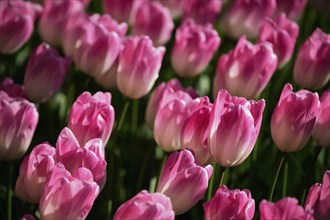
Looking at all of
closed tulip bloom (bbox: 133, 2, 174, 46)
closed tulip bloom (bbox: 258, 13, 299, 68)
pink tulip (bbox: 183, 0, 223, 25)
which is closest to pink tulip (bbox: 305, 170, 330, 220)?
closed tulip bloom (bbox: 258, 13, 299, 68)

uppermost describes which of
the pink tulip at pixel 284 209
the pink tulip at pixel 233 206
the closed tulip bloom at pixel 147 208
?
the pink tulip at pixel 284 209

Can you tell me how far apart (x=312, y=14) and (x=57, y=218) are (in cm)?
Result: 162

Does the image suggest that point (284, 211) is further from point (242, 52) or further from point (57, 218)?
point (242, 52)

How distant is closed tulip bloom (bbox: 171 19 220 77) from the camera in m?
1.70

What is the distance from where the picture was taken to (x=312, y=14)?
7.95 ft

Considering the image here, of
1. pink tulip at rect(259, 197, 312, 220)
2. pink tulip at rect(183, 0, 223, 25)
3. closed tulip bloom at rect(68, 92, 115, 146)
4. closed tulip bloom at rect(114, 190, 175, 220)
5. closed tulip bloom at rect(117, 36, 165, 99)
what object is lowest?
pink tulip at rect(183, 0, 223, 25)

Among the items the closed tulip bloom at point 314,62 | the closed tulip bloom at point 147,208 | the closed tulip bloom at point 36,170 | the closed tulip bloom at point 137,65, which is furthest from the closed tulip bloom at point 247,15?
the closed tulip bloom at point 147,208

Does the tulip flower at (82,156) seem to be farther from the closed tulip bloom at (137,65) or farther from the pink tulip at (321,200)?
the closed tulip bloom at (137,65)

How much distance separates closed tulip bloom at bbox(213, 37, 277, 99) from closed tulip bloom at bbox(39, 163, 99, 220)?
618mm

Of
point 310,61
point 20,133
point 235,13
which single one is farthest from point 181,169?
point 235,13

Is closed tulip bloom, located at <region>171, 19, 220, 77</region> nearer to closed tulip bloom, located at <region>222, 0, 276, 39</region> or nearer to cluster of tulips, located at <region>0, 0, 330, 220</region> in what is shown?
cluster of tulips, located at <region>0, 0, 330, 220</region>

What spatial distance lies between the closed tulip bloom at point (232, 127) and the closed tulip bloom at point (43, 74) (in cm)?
48

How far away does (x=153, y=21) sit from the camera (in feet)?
6.03

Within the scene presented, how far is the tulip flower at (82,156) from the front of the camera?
1076 millimetres
